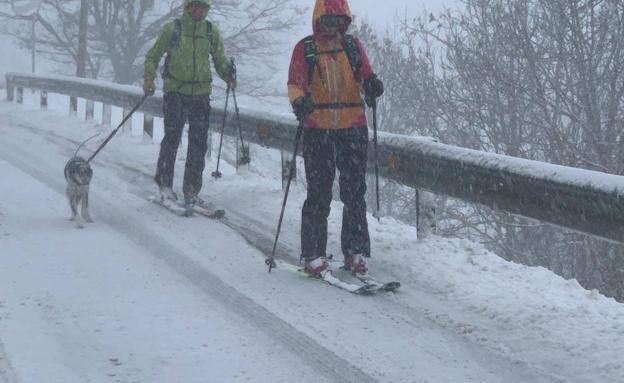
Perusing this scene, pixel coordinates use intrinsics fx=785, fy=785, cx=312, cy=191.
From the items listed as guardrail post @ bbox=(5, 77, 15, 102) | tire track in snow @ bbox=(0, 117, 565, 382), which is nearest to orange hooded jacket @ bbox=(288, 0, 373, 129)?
tire track in snow @ bbox=(0, 117, 565, 382)

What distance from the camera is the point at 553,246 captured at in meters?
15.7

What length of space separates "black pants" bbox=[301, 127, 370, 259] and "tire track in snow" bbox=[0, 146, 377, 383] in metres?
0.83

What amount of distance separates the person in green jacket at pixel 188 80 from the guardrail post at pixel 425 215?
2346 millimetres

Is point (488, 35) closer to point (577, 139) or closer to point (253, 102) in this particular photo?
point (577, 139)

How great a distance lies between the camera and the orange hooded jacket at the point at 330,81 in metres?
5.70

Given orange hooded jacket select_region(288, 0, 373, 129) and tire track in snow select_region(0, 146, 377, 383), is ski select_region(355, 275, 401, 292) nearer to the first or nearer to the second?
tire track in snow select_region(0, 146, 377, 383)

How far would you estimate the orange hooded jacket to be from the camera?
18.7 feet

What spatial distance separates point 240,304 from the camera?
16.8 feet

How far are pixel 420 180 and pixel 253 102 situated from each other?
2646 centimetres

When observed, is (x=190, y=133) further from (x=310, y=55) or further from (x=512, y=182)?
(x=512, y=182)

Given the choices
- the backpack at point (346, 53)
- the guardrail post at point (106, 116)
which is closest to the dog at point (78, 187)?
the backpack at point (346, 53)

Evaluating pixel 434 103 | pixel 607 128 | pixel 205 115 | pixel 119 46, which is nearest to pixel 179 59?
pixel 205 115

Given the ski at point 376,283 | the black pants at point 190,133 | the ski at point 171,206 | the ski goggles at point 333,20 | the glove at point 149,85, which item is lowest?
the ski at point 171,206

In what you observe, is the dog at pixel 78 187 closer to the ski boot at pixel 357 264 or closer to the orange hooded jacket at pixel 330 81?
the orange hooded jacket at pixel 330 81
